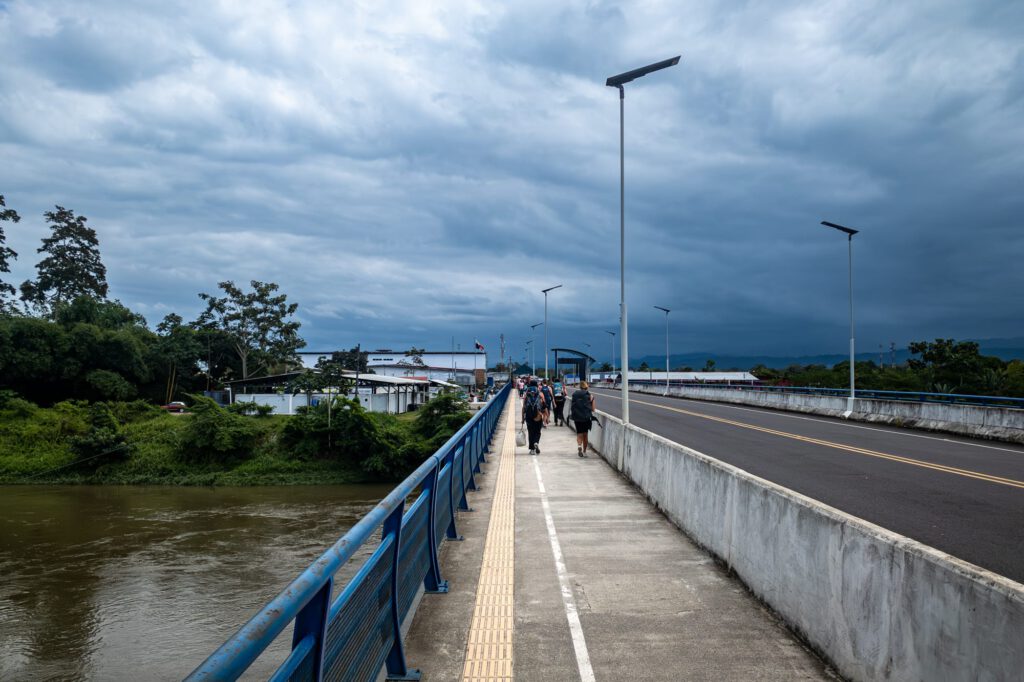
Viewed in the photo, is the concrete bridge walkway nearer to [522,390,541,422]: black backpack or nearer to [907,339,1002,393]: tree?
[522,390,541,422]: black backpack

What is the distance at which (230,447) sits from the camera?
46.8m

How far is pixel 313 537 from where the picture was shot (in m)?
30.0

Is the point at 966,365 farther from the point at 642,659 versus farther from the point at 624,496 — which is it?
the point at 642,659

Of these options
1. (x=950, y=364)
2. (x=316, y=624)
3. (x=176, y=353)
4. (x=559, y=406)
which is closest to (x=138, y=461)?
(x=176, y=353)

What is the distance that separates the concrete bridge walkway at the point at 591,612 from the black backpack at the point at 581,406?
692cm

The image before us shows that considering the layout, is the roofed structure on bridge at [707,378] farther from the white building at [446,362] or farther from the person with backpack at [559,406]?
the person with backpack at [559,406]

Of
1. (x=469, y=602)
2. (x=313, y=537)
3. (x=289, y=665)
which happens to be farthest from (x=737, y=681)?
(x=313, y=537)

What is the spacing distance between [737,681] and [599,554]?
340 centimetres

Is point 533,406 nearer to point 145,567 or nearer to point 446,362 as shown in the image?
point 145,567

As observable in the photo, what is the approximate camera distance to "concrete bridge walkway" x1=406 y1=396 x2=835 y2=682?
4.77 m

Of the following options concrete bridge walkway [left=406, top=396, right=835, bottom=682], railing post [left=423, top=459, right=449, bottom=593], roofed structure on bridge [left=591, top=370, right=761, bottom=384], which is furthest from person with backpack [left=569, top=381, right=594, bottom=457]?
roofed structure on bridge [left=591, top=370, right=761, bottom=384]

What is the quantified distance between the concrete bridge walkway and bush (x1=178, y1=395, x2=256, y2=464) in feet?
136

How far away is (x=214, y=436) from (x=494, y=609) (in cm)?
4559

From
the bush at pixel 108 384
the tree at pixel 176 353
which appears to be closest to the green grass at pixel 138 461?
the bush at pixel 108 384
